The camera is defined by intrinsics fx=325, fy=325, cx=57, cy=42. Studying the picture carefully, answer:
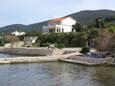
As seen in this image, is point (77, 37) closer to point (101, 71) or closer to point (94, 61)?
point (94, 61)

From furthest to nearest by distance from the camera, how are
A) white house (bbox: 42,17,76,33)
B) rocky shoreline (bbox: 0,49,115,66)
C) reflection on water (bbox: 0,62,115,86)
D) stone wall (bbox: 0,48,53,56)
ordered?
white house (bbox: 42,17,76,33), stone wall (bbox: 0,48,53,56), rocky shoreline (bbox: 0,49,115,66), reflection on water (bbox: 0,62,115,86)

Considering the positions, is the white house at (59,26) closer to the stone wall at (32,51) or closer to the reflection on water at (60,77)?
the stone wall at (32,51)

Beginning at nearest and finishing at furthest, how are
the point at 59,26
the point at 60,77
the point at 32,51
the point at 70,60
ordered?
the point at 60,77, the point at 70,60, the point at 32,51, the point at 59,26

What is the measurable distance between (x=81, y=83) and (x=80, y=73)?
7737 millimetres

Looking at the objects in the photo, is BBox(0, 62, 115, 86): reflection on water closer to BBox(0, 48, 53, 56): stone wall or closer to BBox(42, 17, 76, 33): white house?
BBox(0, 48, 53, 56): stone wall

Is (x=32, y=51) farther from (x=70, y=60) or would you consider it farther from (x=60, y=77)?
(x=60, y=77)

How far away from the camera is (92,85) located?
104 feet

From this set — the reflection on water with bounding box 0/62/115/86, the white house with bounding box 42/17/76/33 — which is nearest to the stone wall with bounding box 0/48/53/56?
the white house with bounding box 42/17/76/33

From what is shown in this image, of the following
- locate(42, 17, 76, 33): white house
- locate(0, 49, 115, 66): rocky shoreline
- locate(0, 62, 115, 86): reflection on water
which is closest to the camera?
locate(0, 62, 115, 86): reflection on water

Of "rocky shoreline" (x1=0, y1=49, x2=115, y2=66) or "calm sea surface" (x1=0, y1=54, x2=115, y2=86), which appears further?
"rocky shoreline" (x1=0, y1=49, x2=115, y2=66)

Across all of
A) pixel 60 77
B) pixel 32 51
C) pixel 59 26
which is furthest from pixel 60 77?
pixel 59 26

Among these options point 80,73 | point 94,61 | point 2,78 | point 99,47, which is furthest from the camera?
point 99,47

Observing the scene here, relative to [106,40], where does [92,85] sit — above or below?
below

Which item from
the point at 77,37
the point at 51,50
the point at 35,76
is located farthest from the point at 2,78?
the point at 77,37
